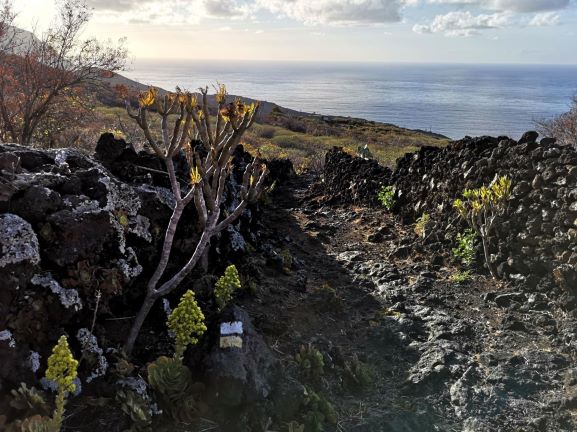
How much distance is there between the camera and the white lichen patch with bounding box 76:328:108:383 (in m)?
5.02

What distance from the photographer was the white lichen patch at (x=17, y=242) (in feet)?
15.7

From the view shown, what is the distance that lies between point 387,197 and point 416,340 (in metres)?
7.27

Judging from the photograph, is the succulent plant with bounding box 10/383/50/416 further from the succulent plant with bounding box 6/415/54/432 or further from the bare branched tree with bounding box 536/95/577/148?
the bare branched tree with bounding box 536/95/577/148

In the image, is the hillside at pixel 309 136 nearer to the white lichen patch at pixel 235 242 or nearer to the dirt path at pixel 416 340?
the dirt path at pixel 416 340

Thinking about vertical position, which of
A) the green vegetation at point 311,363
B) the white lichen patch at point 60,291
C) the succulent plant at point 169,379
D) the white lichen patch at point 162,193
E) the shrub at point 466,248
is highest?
the white lichen patch at point 162,193

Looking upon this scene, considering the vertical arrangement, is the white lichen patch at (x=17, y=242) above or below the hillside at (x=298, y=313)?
above

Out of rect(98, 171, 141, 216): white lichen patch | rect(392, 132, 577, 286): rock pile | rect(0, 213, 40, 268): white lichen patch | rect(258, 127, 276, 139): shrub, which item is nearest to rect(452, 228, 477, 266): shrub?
rect(392, 132, 577, 286): rock pile

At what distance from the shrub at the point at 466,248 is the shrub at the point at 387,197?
12.1 ft

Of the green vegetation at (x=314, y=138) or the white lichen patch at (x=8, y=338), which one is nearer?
the white lichen patch at (x=8, y=338)

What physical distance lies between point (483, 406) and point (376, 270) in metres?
4.45

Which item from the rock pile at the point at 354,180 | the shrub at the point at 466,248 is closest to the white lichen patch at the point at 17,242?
the shrub at the point at 466,248

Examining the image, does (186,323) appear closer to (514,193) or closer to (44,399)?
(44,399)

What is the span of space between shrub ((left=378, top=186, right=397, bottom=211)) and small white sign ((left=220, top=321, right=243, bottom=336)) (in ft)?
29.8

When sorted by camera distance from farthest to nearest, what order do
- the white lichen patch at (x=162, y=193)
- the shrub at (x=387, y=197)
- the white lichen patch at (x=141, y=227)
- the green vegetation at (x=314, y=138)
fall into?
1. the green vegetation at (x=314, y=138)
2. the shrub at (x=387, y=197)
3. the white lichen patch at (x=162, y=193)
4. the white lichen patch at (x=141, y=227)
